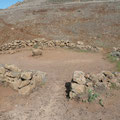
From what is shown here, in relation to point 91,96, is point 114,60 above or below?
below

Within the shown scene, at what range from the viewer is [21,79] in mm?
7402

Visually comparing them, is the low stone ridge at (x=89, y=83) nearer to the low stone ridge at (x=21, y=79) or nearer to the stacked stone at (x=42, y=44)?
the low stone ridge at (x=21, y=79)

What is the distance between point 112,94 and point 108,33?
1608cm

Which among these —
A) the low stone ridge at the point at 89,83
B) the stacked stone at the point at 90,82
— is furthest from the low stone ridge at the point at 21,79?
the stacked stone at the point at 90,82

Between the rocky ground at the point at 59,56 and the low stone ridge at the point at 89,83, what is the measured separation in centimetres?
32

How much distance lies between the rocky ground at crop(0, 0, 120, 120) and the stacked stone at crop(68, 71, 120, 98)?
0.37 m

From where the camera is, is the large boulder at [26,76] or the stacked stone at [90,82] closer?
the stacked stone at [90,82]

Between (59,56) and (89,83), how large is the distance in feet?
22.7

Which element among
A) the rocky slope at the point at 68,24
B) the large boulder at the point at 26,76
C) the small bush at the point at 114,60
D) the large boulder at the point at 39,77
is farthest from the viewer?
the rocky slope at the point at 68,24

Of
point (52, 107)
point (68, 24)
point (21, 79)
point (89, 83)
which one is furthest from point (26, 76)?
point (68, 24)

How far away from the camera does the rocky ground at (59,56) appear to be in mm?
5883

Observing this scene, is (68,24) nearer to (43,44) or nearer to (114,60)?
(43,44)

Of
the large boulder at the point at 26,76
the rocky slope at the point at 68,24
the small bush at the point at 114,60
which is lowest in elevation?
the rocky slope at the point at 68,24

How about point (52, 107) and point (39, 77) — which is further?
point (39, 77)
